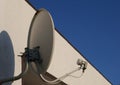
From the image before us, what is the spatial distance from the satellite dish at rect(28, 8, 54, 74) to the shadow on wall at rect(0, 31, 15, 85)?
0.47 meters

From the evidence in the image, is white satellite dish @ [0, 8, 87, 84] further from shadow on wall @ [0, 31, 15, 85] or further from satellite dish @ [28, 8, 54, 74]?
shadow on wall @ [0, 31, 15, 85]

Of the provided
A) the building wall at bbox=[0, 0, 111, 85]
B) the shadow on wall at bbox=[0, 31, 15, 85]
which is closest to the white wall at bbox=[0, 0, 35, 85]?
the building wall at bbox=[0, 0, 111, 85]

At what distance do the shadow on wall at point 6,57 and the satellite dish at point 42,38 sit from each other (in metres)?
0.47

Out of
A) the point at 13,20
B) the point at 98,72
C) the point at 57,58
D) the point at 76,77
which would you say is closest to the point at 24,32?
the point at 13,20

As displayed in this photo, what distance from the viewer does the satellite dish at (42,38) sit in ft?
16.5

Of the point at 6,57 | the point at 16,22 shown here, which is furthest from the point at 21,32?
the point at 6,57

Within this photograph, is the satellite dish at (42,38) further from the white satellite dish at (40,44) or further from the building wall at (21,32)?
the building wall at (21,32)

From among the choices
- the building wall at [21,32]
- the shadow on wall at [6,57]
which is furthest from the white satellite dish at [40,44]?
the building wall at [21,32]

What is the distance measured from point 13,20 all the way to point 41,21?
2.92ft

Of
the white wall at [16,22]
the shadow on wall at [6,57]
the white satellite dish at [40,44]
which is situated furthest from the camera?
the white wall at [16,22]

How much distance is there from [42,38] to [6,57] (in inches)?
27.5

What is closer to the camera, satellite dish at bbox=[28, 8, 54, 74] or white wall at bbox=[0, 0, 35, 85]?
satellite dish at bbox=[28, 8, 54, 74]

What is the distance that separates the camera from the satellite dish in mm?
5039

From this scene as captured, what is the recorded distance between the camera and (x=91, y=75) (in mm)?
11492
